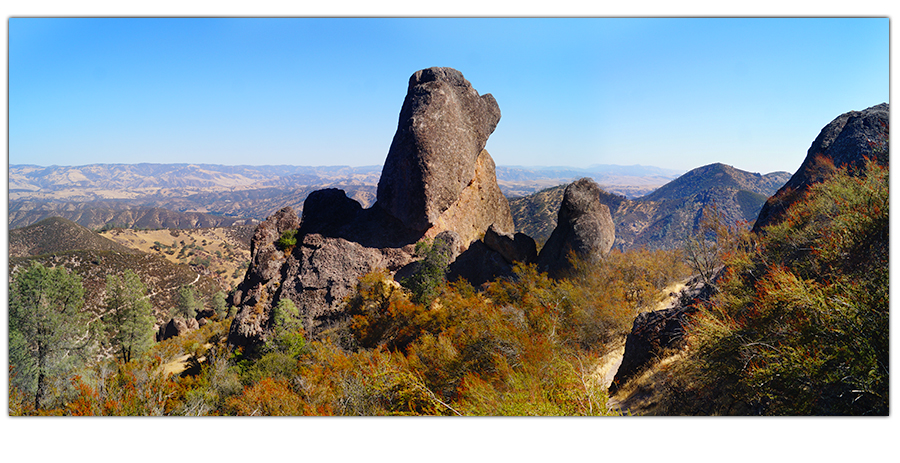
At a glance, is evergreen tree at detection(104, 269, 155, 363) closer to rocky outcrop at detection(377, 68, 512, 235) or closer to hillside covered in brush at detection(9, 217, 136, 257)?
rocky outcrop at detection(377, 68, 512, 235)

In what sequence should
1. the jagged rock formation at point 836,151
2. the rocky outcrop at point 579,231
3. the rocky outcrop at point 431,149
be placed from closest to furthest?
the jagged rock formation at point 836,151 < the rocky outcrop at point 579,231 < the rocky outcrop at point 431,149

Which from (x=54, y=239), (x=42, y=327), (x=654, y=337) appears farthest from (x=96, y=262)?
(x=654, y=337)

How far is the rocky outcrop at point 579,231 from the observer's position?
15.6 meters

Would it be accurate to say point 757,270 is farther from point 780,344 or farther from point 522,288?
point 522,288

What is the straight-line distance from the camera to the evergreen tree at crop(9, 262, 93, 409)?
29.6ft

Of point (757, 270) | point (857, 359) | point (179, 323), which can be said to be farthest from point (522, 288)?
point (179, 323)

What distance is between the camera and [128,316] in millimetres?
19516

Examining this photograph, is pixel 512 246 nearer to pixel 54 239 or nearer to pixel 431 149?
pixel 431 149

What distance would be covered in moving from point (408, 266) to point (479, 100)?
944 cm

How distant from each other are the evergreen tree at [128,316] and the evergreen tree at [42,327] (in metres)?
7.02

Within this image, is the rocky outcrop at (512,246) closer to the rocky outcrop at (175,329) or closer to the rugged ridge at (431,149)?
the rugged ridge at (431,149)

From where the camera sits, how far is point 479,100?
739 inches

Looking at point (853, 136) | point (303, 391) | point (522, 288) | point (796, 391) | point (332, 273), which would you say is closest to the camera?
point (796, 391)

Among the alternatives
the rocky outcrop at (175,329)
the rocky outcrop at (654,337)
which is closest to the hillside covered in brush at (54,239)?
the rocky outcrop at (175,329)
